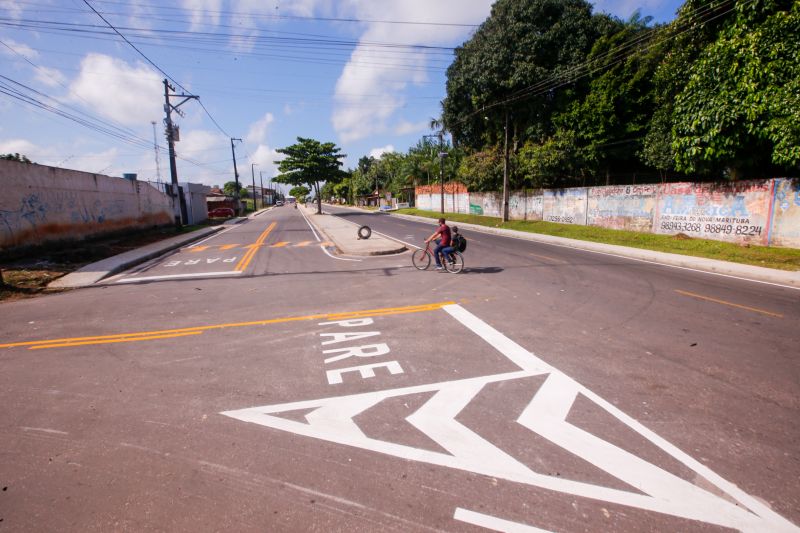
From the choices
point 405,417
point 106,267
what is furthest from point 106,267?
point 405,417

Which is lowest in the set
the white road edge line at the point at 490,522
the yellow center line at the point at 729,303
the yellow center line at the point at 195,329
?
the yellow center line at the point at 729,303

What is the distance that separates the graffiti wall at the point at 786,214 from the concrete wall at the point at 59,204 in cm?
2724

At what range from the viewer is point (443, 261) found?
36.2ft

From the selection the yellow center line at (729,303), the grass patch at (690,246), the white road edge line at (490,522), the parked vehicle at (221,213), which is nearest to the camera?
the white road edge line at (490,522)

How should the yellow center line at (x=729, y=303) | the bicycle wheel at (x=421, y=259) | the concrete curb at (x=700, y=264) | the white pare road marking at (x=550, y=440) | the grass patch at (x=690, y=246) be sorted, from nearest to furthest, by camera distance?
1. the white pare road marking at (x=550, y=440)
2. the yellow center line at (x=729, y=303)
3. the concrete curb at (x=700, y=264)
4. the bicycle wheel at (x=421, y=259)
5. the grass patch at (x=690, y=246)

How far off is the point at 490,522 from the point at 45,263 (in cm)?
1587

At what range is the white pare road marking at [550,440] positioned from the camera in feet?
8.42

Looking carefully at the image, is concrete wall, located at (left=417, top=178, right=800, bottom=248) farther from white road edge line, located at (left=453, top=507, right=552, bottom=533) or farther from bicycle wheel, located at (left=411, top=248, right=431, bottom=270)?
white road edge line, located at (left=453, top=507, right=552, bottom=533)

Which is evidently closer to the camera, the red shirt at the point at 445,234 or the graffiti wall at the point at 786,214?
the red shirt at the point at 445,234

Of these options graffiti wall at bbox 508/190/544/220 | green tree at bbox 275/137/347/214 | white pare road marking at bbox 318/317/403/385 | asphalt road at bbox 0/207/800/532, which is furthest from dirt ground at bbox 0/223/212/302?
green tree at bbox 275/137/347/214

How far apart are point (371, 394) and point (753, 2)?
769 inches

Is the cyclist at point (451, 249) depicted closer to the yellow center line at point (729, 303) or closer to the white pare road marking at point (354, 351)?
the white pare road marking at point (354, 351)

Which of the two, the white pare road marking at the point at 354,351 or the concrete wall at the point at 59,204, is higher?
the concrete wall at the point at 59,204

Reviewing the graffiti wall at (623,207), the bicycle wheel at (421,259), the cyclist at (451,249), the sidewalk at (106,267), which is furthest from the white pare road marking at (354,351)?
the graffiti wall at (623,207)
